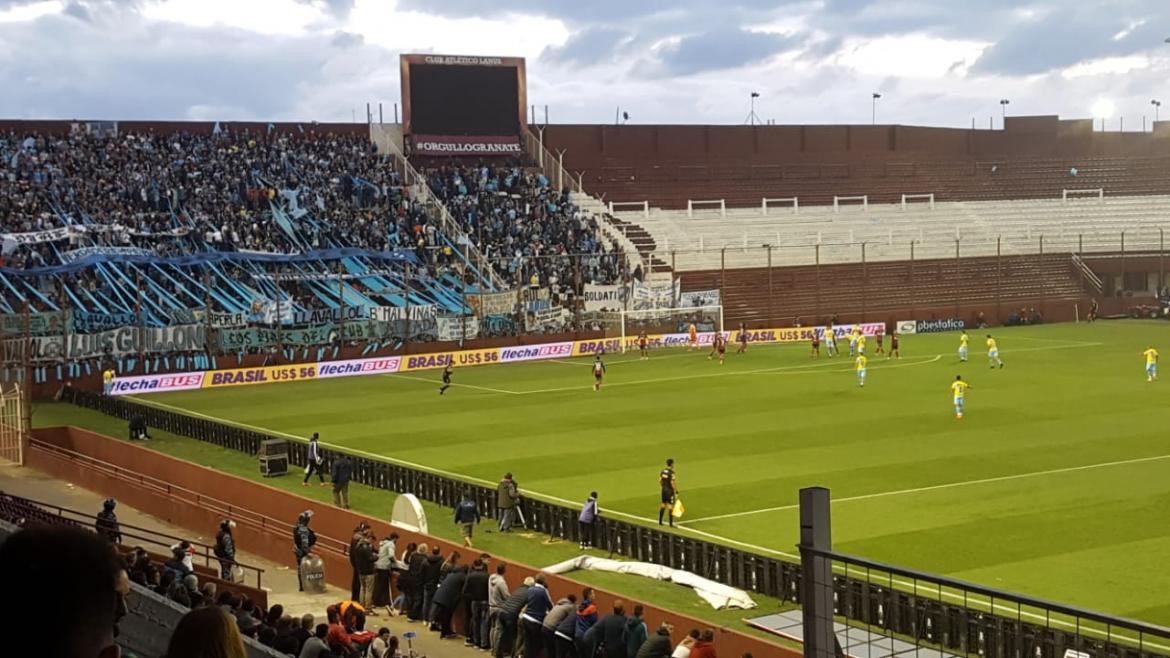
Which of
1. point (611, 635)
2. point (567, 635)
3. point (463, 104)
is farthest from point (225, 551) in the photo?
point (463, 104)

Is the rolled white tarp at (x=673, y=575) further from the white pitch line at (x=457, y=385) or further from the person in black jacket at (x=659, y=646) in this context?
the white pitch line at (x=457, y=385)

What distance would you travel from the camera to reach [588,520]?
25250 mm

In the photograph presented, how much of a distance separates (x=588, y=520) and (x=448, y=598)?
4.56 metres

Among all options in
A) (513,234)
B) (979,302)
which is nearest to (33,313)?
(513,234)

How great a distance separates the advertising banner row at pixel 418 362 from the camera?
2210 inches

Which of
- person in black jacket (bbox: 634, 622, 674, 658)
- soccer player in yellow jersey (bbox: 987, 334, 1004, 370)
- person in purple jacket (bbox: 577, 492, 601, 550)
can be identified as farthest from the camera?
soccer player in yellow jersey (bbox: 987, 334, 1004, 370)

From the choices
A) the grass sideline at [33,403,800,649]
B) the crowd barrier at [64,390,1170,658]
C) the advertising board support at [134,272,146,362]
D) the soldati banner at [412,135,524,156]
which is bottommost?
the grass sideline at [33,403,800,649]

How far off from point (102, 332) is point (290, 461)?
77.0 ft

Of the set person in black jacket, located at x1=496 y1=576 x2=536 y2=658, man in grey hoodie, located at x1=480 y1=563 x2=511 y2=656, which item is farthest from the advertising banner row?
person in black jacket, located at x1=496 y1=576 x2=536 y2=658

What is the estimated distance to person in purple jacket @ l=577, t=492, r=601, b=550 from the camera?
82.4ft

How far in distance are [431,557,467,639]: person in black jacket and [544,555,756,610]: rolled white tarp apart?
1.44 m

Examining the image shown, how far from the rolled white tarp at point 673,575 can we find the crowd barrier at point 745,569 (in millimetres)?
266

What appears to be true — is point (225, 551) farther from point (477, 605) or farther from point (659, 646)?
point (659, 646)

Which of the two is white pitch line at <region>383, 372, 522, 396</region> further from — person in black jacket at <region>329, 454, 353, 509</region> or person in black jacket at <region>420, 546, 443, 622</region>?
person in black jacket at <region>420, 546, 443, 622</region>
